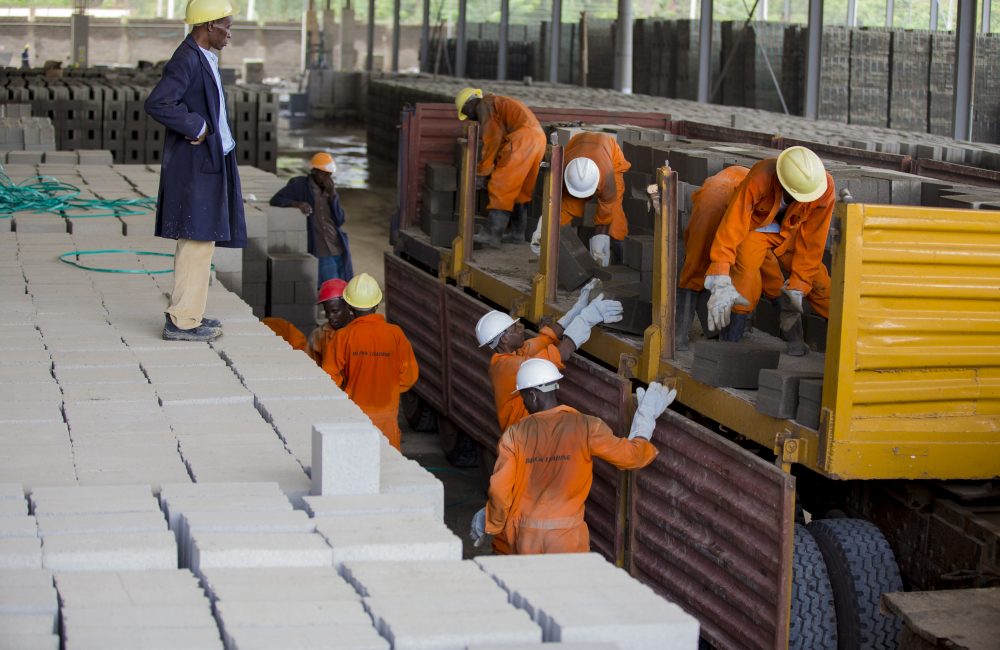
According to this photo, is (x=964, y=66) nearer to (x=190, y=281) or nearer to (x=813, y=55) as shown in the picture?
(x=813, y=55)

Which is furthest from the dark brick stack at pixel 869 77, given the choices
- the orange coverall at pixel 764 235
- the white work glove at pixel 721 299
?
the white work glove at pixel 721 299

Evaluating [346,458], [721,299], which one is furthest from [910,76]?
[346,458]

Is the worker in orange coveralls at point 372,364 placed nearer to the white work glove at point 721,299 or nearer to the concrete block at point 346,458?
the white work glove at point 721,299

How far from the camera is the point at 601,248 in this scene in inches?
359

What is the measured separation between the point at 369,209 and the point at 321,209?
1209 centimetres

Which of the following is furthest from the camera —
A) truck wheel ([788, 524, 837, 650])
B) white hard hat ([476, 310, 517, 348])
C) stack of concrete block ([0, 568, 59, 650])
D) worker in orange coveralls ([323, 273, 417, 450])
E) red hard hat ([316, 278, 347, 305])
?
red hard hat ([316, 278, 347, 305])

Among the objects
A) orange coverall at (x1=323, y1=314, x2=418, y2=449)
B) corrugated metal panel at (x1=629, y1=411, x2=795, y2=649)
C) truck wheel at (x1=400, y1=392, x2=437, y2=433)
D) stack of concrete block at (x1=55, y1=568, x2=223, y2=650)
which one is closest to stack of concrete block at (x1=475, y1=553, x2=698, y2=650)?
stack of concrete block at (x1=55, y1=568, x2=223, y2=650)

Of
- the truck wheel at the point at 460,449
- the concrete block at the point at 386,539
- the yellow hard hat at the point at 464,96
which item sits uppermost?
the yellow hard hat at the point at 464,96

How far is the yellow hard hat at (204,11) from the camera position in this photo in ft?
21.0

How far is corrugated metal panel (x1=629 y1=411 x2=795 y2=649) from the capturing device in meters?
5.55

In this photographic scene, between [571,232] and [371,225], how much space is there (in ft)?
44.0

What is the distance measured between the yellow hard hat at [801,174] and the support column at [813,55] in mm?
11239

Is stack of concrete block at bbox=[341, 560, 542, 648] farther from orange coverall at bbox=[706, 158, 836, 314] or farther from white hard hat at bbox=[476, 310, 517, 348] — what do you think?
white hard hat at bbox=[476, 310, 517, 348]

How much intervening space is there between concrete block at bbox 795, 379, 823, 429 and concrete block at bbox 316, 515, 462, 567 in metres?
1.81
